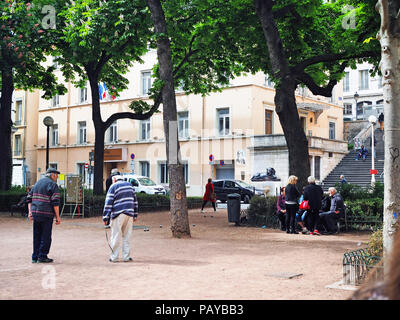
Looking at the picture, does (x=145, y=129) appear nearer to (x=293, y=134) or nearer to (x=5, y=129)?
(x=5, y=129)

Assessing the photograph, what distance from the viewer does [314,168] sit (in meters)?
40.1

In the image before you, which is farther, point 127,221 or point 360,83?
point 360,83

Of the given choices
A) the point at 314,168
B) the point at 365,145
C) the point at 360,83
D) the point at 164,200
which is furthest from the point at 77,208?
A: the point at 360,83

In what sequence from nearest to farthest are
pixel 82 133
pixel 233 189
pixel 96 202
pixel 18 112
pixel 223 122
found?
pixel 96 202
pixel 233 189
pixel 223 122
pixel 82 133
pixel 18 112

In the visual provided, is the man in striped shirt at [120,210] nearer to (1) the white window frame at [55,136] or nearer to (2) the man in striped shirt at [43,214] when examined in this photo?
(2) the man in striped shirt at [43,214]

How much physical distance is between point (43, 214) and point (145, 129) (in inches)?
1388

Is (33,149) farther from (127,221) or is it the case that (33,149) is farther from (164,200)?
(127,221)

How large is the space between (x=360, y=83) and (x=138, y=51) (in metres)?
51.0

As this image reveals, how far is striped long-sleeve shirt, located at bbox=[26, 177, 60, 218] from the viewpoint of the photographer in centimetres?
985

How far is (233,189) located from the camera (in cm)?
3269

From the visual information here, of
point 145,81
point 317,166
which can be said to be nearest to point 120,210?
point 317,166
